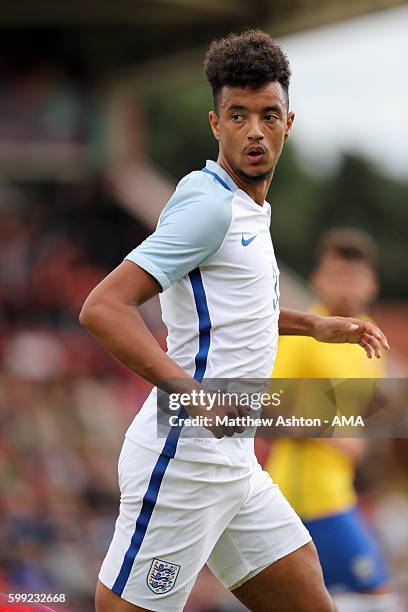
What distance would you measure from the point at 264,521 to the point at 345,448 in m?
2.61

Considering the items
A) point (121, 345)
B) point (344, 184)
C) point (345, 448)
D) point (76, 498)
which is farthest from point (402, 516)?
point (344, 184)

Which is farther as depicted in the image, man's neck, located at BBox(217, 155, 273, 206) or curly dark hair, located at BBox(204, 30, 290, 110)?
man's neck, located at BBox(217, 155, 273, 206)

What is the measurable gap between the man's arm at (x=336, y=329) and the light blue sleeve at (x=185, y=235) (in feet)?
2.33

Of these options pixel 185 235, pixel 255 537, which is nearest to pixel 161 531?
pixel 255 537

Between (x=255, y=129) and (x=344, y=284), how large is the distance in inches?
120

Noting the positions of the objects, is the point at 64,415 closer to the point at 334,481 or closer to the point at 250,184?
the point at 334,481

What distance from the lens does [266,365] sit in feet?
12.2

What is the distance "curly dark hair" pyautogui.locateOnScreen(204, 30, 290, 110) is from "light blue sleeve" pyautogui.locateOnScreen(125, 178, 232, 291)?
0.37 metres

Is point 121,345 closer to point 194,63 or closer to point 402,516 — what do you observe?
point 402,516

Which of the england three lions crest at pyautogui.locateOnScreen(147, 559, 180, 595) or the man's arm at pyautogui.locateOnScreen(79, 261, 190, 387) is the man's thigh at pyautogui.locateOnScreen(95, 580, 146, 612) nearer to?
the england three lions crest at pyautogui.locateOnScreen(147, 559, 180, 595)

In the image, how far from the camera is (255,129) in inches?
141

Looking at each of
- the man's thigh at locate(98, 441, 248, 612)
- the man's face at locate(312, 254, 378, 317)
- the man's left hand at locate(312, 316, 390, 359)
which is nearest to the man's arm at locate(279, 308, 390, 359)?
the man's left hand at locate(312, 316, 390, 359)

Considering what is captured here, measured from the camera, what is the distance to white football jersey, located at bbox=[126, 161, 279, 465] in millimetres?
3422

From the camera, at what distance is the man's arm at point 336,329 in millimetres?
3873
